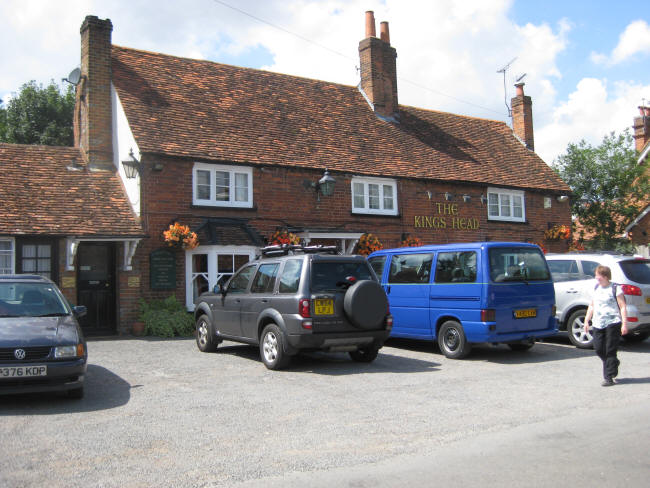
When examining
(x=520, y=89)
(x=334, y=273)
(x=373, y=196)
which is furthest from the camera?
(x=520, y=89)

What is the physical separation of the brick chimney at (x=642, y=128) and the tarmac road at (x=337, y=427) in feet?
98.3

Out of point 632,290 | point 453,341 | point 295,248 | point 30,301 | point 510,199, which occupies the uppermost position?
point 510,199

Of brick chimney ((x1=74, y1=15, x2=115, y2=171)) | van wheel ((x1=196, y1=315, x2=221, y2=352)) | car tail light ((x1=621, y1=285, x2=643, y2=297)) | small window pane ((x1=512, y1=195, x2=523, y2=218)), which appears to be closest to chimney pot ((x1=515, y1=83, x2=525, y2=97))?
small window pane ((x1=512, y1=195, x2=523, y2=218))

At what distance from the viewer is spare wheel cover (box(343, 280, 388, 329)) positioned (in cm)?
923

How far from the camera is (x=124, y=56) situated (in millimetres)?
17812

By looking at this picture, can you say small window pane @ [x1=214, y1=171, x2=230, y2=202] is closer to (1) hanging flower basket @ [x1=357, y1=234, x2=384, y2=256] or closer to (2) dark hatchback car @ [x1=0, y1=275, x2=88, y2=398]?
(1) hanging flower basket @ [x1=357, y1=234, x2=384, y2=256]

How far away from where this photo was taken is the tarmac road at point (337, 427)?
4.68 m

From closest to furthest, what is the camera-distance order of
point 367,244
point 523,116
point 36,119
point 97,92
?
1. point 97,92
2. point 367,244
3. point 523,116
4. point 36,119

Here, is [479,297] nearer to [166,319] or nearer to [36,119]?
[166,319]

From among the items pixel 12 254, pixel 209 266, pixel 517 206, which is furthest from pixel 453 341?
pixel 517 206

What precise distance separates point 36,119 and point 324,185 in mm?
21656

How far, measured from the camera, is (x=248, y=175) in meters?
16.5

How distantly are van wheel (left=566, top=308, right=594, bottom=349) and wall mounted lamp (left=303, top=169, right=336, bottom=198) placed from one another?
298 inches

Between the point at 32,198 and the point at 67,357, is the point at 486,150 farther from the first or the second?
the point at 67,357
